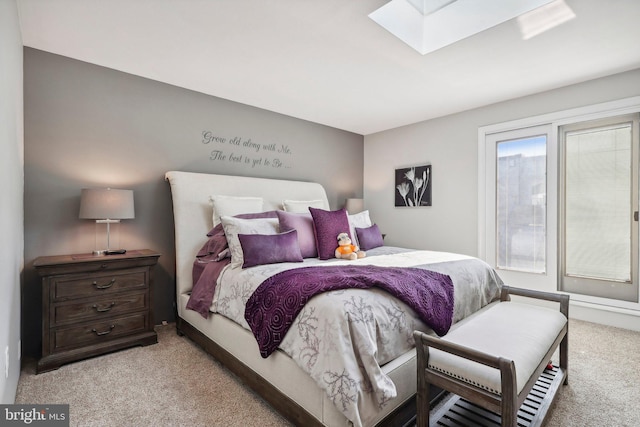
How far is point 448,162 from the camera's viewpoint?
4180mm

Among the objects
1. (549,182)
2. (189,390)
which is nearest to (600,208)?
(549,182)

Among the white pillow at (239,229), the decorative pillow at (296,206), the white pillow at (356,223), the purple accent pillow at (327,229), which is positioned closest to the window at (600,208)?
the white pillow at (356,223)

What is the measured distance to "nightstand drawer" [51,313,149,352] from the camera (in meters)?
2.23

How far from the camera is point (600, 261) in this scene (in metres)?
3.20

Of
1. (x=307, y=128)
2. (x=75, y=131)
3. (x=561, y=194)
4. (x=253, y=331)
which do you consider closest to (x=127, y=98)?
(x=75, y=131)

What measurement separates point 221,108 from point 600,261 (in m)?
4.40

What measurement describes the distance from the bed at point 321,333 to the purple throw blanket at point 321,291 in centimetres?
2

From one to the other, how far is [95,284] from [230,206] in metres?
1.24

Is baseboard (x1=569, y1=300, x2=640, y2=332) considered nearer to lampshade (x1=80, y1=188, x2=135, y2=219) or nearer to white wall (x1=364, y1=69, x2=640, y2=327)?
white wall (x1=364, y1=69, x2=640, y2=327)

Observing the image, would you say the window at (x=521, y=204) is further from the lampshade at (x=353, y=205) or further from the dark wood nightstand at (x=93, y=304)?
the dark wood nightstand at (x=93, y=304)

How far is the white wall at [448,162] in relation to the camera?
316 centimetres

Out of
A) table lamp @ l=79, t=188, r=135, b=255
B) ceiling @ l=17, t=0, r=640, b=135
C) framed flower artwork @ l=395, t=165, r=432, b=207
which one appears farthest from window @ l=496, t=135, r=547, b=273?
table lamp @ l=79, t=188, r=135, b=255

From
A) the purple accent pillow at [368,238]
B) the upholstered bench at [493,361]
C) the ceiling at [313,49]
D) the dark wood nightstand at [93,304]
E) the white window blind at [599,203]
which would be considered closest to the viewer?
the upholstered bench at [493,361]

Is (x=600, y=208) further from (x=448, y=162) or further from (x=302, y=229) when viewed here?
(x=302, y=229)
